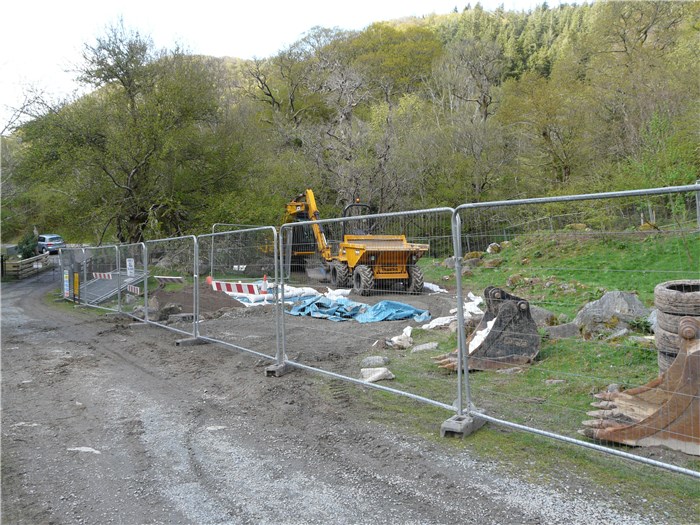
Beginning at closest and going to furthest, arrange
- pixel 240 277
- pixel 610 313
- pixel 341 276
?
pixel 610 313
pixel 240 277
pixel 341 276

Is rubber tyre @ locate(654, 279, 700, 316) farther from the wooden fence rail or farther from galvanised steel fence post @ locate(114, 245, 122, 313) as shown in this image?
the wooden fence rail

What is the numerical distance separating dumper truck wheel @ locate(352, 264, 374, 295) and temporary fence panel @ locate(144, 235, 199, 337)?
4.01 meters

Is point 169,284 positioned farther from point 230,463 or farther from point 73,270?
point 230,463

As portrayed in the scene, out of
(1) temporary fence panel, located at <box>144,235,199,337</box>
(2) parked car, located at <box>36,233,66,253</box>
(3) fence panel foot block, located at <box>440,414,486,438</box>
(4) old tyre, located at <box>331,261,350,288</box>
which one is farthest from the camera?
(2) parked car, located at <box>36,233,66,253</box>

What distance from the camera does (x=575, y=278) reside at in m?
6.17

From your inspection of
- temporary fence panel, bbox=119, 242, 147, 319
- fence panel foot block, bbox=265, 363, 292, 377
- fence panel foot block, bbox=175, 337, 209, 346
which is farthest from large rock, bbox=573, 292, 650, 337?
temporary fence panel, bbox=119, 242, 147, 319

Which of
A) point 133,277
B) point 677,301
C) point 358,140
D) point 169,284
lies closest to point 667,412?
point 677,301

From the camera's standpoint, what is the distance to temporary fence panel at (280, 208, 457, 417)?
6.42 m

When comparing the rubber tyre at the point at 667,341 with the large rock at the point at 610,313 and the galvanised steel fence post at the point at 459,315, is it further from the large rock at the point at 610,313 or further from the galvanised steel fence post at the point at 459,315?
the large rock at the point at 610,313

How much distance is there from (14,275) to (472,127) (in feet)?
89.8

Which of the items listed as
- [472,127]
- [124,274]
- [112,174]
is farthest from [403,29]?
[124,274]

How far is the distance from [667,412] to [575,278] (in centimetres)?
242

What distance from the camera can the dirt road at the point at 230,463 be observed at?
3.43m

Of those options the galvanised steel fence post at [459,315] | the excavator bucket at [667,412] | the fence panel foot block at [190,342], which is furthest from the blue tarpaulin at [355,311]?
the excavator bucket at [667,412]
